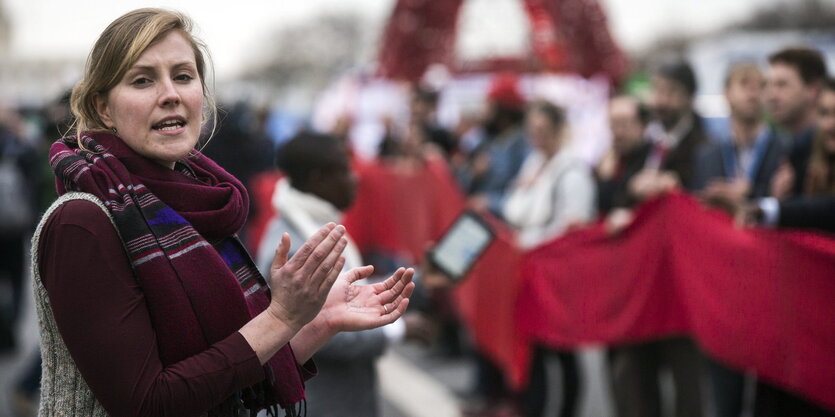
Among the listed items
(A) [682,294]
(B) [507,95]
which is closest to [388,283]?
(A) [682,294]

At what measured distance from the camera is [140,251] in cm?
181

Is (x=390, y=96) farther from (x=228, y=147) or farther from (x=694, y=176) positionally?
(x=694, y=176)

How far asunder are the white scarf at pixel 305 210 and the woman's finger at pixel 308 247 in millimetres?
1401

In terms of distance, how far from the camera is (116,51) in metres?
1.92

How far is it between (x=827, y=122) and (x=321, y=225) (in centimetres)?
217

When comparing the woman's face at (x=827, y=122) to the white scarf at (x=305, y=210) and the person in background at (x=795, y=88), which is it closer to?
the person in background at (x=795, y=88)

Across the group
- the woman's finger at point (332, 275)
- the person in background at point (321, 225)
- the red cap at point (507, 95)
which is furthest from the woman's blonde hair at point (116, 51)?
the red cap at point (507, 95)

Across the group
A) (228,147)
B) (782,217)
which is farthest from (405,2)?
(782,217)

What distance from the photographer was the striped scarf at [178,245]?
5.96ft

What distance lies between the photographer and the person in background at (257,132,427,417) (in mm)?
3227

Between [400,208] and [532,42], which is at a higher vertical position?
[532,42]

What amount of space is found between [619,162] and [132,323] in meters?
4.63

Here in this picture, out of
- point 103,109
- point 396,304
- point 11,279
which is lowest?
point 11,279

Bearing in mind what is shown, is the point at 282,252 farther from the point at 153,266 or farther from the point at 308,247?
the point at 153,266
